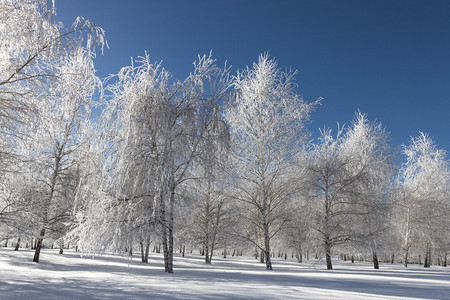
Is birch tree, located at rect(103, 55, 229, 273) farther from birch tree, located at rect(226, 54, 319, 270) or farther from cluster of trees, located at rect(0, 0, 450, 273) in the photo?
birch tree, located at rect(226, 54, 319, 270)

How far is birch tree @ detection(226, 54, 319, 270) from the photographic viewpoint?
49.5ft

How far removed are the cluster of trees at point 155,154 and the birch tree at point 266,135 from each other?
0.19 ft

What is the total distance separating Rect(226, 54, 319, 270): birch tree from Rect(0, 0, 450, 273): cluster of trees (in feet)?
0.19

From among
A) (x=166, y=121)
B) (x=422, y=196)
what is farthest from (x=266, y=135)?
(x=422, y=196)

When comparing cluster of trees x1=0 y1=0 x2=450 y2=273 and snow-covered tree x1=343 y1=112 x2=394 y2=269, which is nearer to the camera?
cluster of trees x1=0 y1=0 x2=450 y2=273

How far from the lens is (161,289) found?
670 cm

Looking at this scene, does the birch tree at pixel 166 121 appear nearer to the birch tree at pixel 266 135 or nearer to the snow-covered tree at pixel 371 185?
the birch tree at pixel 266 135

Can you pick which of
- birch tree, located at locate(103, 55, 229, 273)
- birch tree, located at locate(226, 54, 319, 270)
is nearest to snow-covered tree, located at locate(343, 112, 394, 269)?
birch tree, located at locate(226, 54, 319, 270)

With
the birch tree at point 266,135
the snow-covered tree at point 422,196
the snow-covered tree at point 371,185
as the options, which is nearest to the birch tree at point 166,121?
the birch tree at point 266,135

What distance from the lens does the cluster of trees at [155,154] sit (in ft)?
21.3

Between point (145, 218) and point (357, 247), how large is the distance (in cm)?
1319

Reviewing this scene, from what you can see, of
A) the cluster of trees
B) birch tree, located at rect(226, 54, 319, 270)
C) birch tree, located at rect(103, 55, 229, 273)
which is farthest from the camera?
birch tree, located at rect(226, 54, 319, 270)

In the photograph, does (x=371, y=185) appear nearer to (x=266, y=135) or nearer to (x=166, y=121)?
(x=266, y=135)

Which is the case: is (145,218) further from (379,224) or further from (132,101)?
(379,224)
